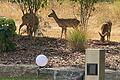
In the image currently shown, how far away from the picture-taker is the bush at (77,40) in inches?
546

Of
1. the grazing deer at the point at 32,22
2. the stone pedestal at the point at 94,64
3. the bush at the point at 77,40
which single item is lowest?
the stone pedestal at the point at 94,64

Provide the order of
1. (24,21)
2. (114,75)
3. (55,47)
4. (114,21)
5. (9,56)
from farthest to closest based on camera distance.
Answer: (114,21)
(24,21)
(55,47)
(9,56)
(114,75)

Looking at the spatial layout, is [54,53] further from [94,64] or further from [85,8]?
[94,64]

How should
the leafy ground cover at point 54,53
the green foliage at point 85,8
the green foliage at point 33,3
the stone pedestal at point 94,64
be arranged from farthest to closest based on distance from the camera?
the green foliage at point 85,8, the green foliage at point 33,3, the leafy ground cover at point 54,53, the stone pedestal at point 94,64

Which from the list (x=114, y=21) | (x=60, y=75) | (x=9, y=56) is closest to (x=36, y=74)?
(x=60, y=75)

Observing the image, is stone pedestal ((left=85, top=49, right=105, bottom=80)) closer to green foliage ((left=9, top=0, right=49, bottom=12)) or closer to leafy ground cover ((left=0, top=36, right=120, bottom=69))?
leafy ground cover ((left=0, top=36, right=120, bottom=69))

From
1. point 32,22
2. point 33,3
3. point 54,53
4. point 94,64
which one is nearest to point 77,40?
point 54,53

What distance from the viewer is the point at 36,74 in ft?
38.5

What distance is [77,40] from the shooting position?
13.8 m

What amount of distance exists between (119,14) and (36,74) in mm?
16788

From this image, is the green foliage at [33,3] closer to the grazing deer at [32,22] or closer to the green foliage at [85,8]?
the grazing deer at [32,22]

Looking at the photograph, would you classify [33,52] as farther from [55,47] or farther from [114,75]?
[114,75]

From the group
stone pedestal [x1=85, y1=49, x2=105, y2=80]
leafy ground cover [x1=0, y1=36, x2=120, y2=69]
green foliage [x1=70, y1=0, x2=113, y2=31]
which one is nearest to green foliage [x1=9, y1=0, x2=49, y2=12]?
leafy ground cover [x1=0, y1=36, x2=120, y2=69]

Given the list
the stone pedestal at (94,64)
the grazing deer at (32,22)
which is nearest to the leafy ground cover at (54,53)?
the grazing deer at (32,22)
